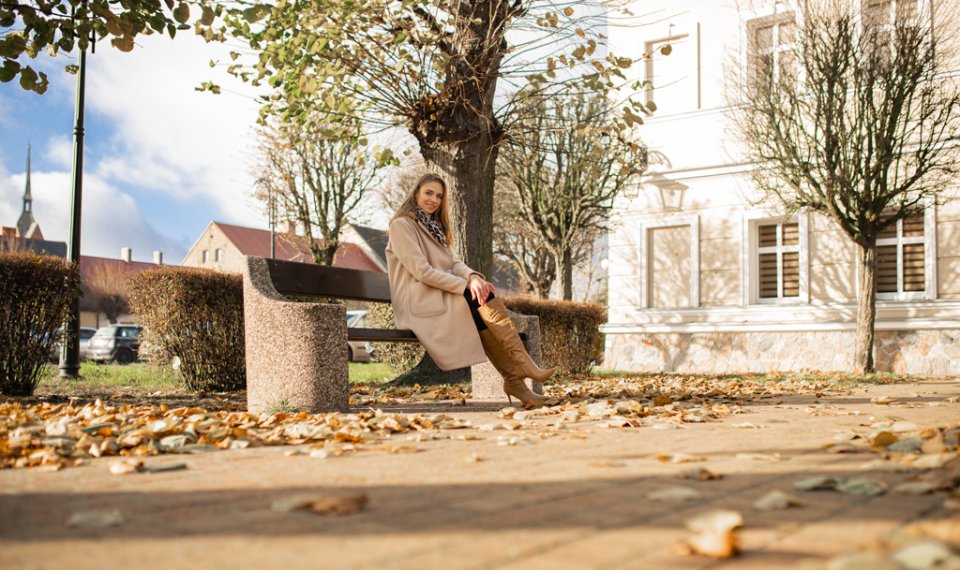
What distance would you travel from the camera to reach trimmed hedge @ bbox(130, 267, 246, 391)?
30.1ft

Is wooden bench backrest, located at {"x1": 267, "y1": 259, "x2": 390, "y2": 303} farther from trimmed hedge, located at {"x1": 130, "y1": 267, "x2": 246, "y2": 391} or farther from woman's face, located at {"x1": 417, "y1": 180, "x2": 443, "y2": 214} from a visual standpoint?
trimmed hedge, located at {"x1": 130, "y1": 267, "x2": 246, "y2": 391}

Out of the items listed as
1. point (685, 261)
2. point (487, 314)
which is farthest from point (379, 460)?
point (685, 261)

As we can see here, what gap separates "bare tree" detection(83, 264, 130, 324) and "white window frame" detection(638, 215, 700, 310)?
5316 centimetres

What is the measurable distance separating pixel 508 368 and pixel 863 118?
9212 millimetres

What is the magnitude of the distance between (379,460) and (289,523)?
1.20m

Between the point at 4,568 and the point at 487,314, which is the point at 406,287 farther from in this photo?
the point at 4,568

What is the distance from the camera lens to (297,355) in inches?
212

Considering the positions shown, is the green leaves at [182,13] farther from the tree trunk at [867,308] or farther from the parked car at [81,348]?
the tree trunk at [867,308]

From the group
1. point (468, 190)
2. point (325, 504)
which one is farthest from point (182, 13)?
point (325, 504)

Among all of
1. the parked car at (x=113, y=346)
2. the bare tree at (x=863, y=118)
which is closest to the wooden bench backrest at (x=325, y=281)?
the bare tree at (x=863, y=118)

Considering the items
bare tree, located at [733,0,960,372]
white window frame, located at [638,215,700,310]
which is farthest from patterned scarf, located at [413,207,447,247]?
white window frame, located at [638,215,700,310]

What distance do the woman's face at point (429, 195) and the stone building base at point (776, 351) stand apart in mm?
10049

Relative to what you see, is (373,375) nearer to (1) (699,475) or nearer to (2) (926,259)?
(2) (926,259)

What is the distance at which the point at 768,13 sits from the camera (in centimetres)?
1517
